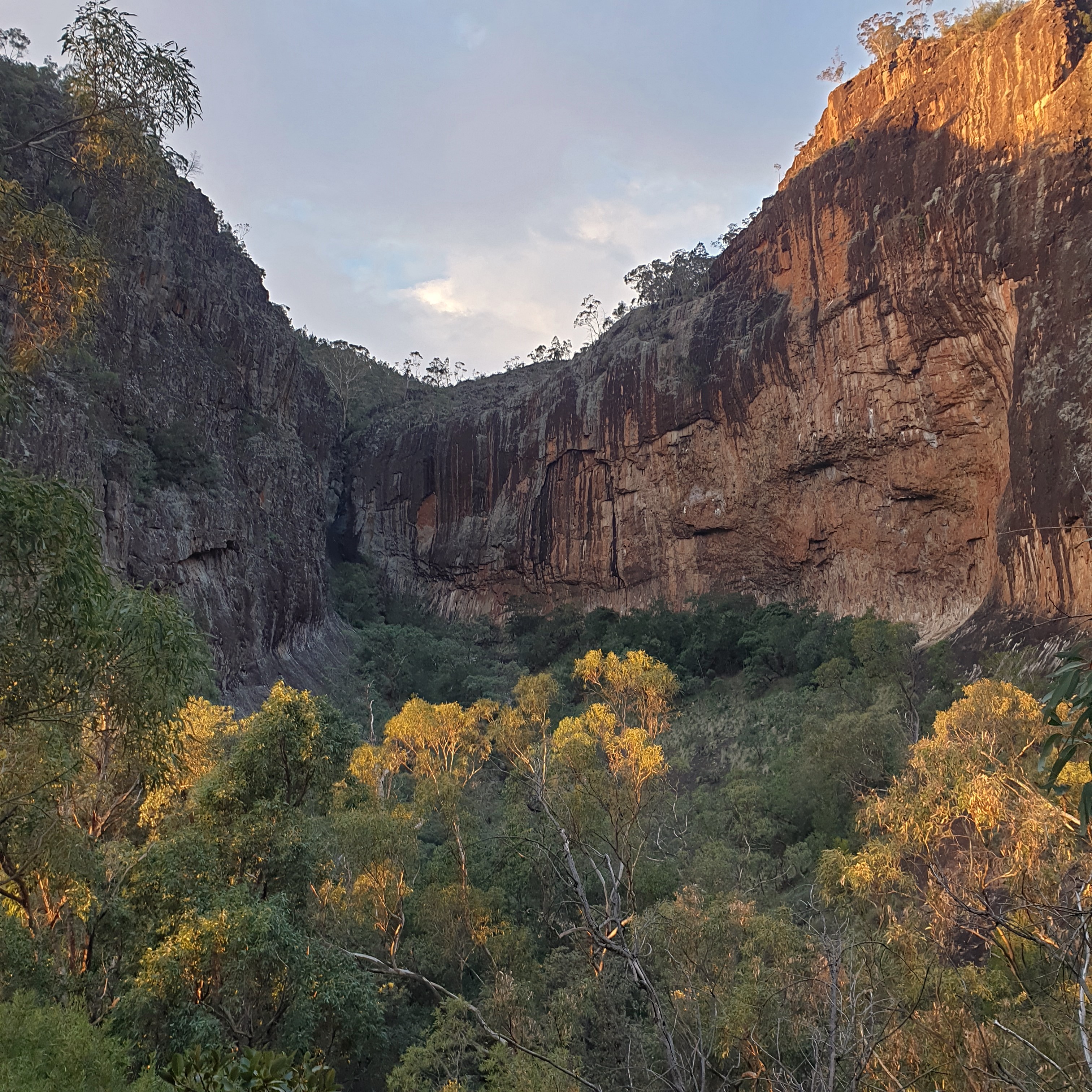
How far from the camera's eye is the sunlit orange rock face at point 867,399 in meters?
18.1

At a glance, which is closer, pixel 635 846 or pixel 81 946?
pixel 81 946

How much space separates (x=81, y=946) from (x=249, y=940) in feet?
6.99

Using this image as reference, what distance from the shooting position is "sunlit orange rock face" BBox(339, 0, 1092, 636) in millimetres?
18109

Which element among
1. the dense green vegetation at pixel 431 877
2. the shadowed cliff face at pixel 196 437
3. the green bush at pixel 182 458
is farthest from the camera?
the green bush at pixel 182 458

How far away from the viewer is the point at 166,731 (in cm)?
504

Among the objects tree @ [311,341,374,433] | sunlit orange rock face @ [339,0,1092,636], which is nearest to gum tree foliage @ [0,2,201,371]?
sunlit orange rock face @ [339,0,1092,636]

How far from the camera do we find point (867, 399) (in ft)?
80.2

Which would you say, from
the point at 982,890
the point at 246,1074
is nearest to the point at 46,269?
the point at 246,1074

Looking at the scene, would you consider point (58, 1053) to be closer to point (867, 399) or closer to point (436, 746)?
point (436, 746)

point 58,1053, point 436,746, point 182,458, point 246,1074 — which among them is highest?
point 182,458

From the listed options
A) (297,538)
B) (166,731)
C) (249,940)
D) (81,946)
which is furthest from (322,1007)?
(297,538)

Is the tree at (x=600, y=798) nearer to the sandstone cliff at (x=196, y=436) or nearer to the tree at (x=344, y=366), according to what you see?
the sandstone cliff at (x=196, y=436)

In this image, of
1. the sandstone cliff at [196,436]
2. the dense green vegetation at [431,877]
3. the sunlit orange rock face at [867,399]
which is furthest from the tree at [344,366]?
the dense green vegetation at [431,877]

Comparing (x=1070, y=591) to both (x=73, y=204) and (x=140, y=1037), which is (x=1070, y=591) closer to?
(x=140, y=1037)
